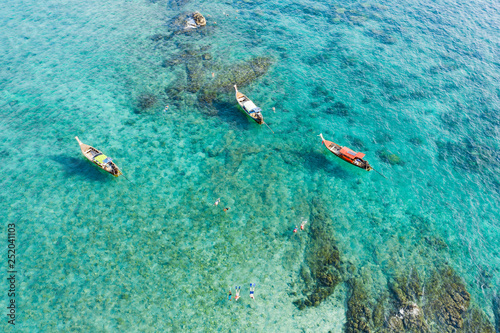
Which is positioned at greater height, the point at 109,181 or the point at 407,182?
the point at 407,182

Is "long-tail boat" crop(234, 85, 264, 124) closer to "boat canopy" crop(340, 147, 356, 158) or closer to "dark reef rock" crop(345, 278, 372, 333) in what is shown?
"boat canopy" crop(340, 147, 356, 158)

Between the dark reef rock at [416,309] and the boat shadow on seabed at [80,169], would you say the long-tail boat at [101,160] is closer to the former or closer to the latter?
the boat shadow on seabed at [80,169]

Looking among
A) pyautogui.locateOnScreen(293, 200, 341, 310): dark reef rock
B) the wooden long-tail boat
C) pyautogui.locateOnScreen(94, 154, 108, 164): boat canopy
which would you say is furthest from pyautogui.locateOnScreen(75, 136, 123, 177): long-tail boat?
the wooden long-tail boat

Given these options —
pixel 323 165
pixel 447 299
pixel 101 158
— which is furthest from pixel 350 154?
pixel 101 158

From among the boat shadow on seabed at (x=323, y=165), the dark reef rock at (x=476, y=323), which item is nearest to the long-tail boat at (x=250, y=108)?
the boat shadow on seabed at (x=323, y=165)

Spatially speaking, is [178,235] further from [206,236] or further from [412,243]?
[412,243]

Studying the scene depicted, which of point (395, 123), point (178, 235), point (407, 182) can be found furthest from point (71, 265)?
point (395, 123)
